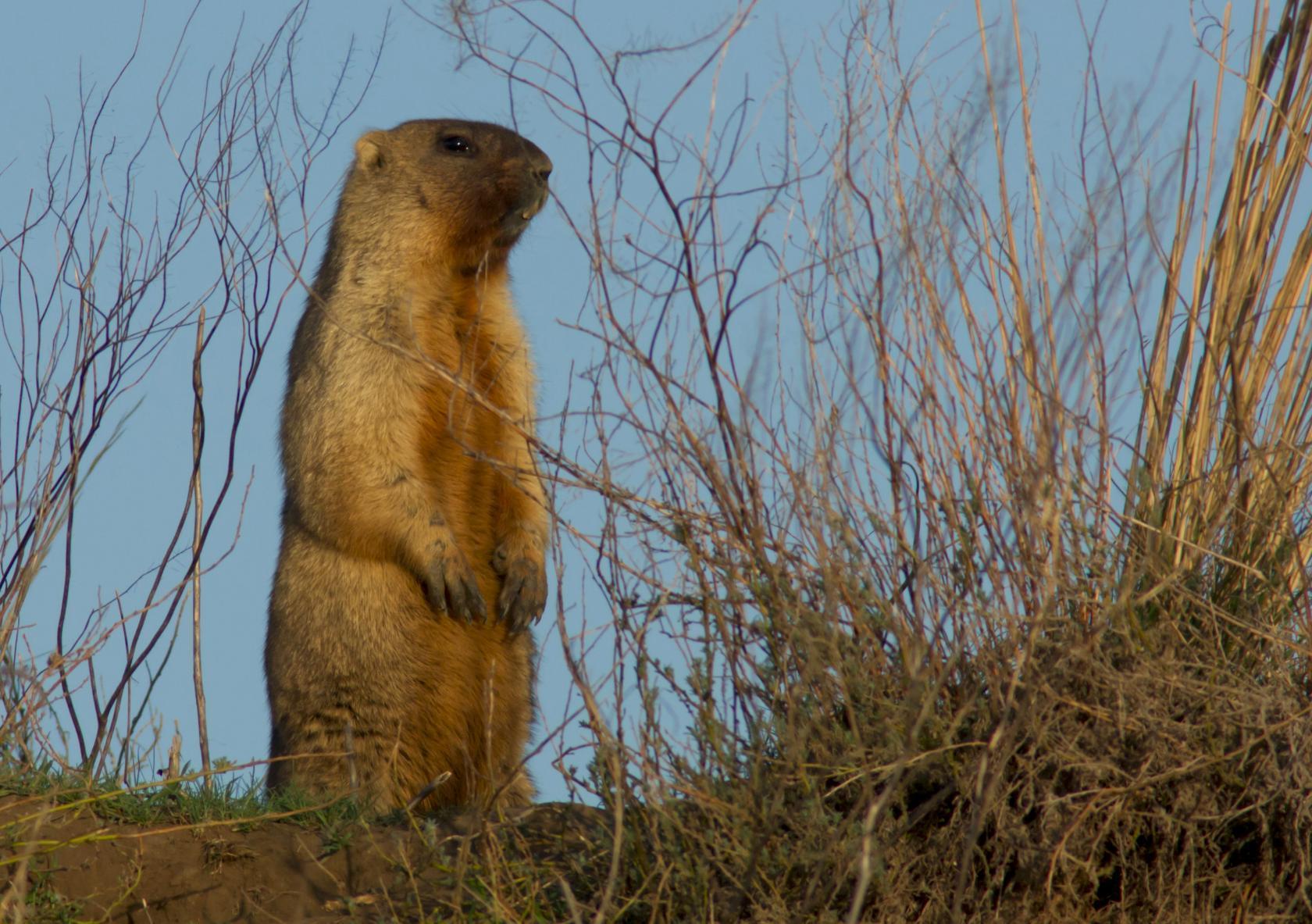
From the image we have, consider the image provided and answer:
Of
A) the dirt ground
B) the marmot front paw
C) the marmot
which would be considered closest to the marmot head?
the marmot

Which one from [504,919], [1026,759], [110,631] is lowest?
[504,919]

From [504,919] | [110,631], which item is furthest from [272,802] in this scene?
[504,919]

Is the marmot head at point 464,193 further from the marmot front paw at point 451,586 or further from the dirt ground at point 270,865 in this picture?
the dirt ground at point 270,865

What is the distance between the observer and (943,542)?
3.58m

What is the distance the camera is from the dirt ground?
3.79m

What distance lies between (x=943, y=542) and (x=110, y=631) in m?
2.33

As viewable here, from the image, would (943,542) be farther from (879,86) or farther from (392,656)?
(392,656)

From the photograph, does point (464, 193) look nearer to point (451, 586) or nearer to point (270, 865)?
point (451, 586)

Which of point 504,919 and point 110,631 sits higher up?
point 110,631

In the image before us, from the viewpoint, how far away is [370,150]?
6.21m

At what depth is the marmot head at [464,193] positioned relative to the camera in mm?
5785

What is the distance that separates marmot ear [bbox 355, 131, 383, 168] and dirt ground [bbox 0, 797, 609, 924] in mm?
2825

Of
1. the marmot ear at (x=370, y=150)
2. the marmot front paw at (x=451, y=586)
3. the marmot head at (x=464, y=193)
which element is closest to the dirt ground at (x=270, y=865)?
the marmot front paw at (x=451, y=586)

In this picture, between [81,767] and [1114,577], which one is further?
[81,767]
